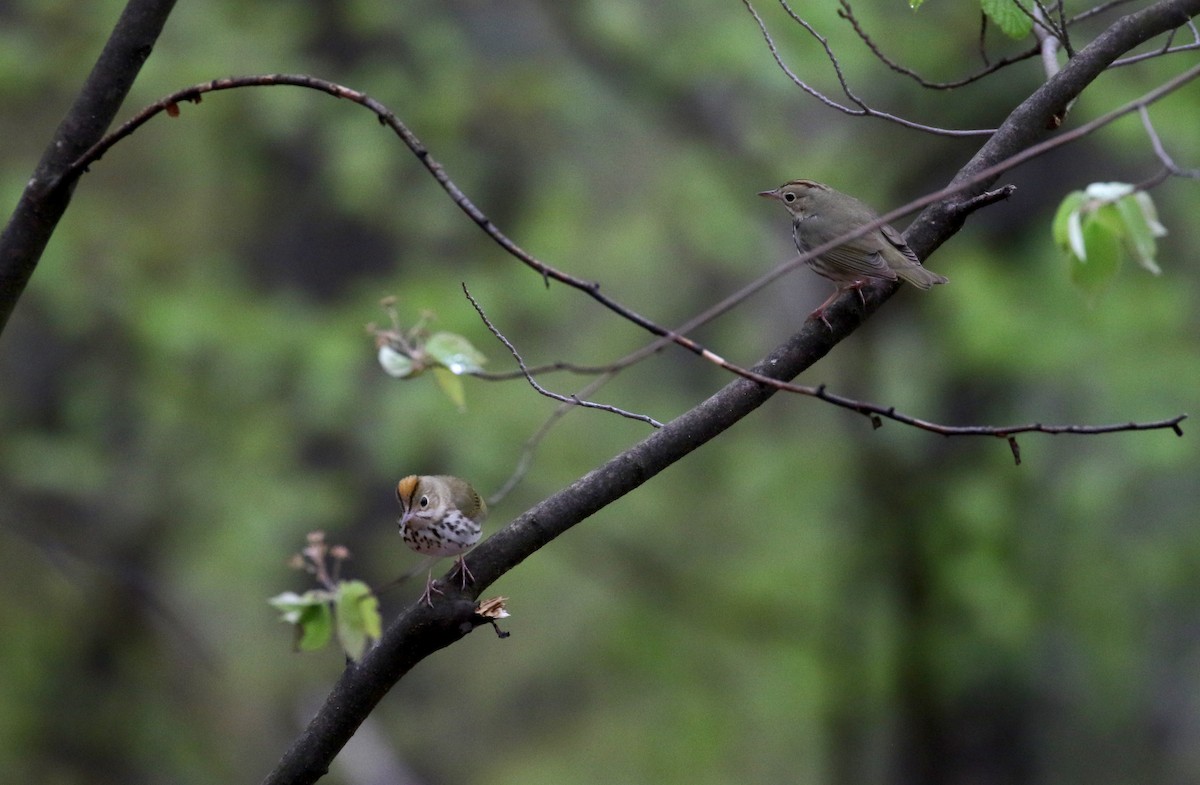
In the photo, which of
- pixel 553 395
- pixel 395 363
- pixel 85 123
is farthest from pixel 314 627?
pixel 85 123

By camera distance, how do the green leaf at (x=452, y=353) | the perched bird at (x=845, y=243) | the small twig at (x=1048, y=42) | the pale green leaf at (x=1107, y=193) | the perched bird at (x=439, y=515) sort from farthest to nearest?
1. the perched bird at (x=439, y=515)
2. the perched bird at (x=845, y=243)
3. the green leaf at (x=452, y=353)
4. the small twig at (x=1048, y=42)
5. the pale green leaf at (x=1107, y=193)

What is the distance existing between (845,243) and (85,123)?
150cm

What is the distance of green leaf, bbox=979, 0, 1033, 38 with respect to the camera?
205cm

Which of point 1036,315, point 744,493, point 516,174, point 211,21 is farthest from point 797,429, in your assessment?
point 211,21

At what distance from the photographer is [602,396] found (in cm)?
712

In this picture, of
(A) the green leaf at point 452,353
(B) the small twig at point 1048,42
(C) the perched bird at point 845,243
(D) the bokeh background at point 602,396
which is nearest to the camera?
(B) the small twig at point 1048,42

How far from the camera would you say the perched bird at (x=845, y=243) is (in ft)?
8.07

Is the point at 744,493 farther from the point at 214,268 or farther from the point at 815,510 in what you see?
the point at 214,268

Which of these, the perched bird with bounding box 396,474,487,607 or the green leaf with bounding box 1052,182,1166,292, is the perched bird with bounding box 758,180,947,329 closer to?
the green leaf with bounding box 1052,182,1166,292

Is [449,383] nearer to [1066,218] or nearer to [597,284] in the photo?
[597,284]

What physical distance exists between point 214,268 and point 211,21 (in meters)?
1.33

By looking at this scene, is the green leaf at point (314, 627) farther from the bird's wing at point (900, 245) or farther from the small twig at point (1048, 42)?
the small twig at point (1048, 42)

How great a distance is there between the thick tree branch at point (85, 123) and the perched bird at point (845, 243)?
4.00 ft

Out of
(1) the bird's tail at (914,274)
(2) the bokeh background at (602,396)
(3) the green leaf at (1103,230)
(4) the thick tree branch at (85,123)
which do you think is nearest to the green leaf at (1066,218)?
(3) the green leaf at (1103,230)
